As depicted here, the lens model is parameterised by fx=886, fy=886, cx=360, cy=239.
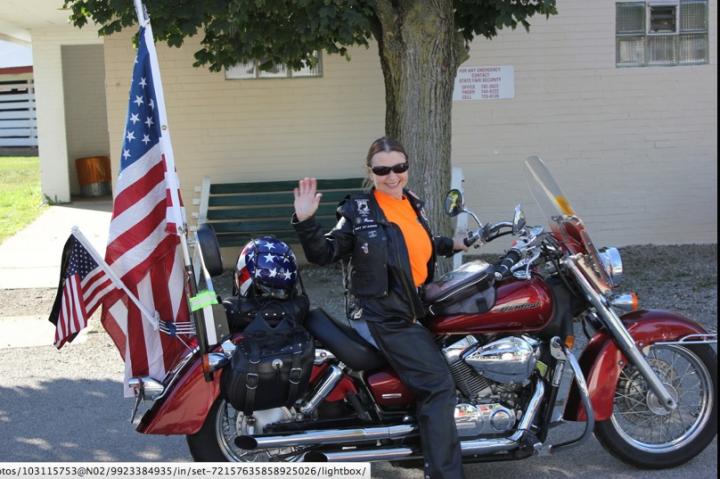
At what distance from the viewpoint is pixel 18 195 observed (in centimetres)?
1611

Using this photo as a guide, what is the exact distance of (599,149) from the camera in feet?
35.1

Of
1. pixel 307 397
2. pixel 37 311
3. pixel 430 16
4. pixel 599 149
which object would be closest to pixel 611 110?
pixel 599 149

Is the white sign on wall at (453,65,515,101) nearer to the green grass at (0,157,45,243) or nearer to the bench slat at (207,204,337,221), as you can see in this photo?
the bench slat at (207,204,337,221)

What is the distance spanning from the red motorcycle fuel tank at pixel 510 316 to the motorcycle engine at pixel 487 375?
63 mm

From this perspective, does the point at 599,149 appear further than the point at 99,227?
No

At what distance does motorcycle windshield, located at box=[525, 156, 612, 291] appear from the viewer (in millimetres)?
4375

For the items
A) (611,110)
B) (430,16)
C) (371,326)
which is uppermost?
(430,16)

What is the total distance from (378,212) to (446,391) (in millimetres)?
897

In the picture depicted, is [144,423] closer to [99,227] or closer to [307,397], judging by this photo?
[307,397]

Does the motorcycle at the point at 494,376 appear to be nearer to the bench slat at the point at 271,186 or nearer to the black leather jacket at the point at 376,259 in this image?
the black leather jacket at the point at 376,259

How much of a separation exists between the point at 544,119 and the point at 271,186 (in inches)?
133

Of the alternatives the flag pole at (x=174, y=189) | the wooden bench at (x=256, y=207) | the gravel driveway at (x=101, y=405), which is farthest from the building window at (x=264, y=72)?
the flag pole at (x=174, y=189)

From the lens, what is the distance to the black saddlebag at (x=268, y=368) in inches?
157

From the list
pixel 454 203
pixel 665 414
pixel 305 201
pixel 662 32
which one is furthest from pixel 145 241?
pixel 662 32
